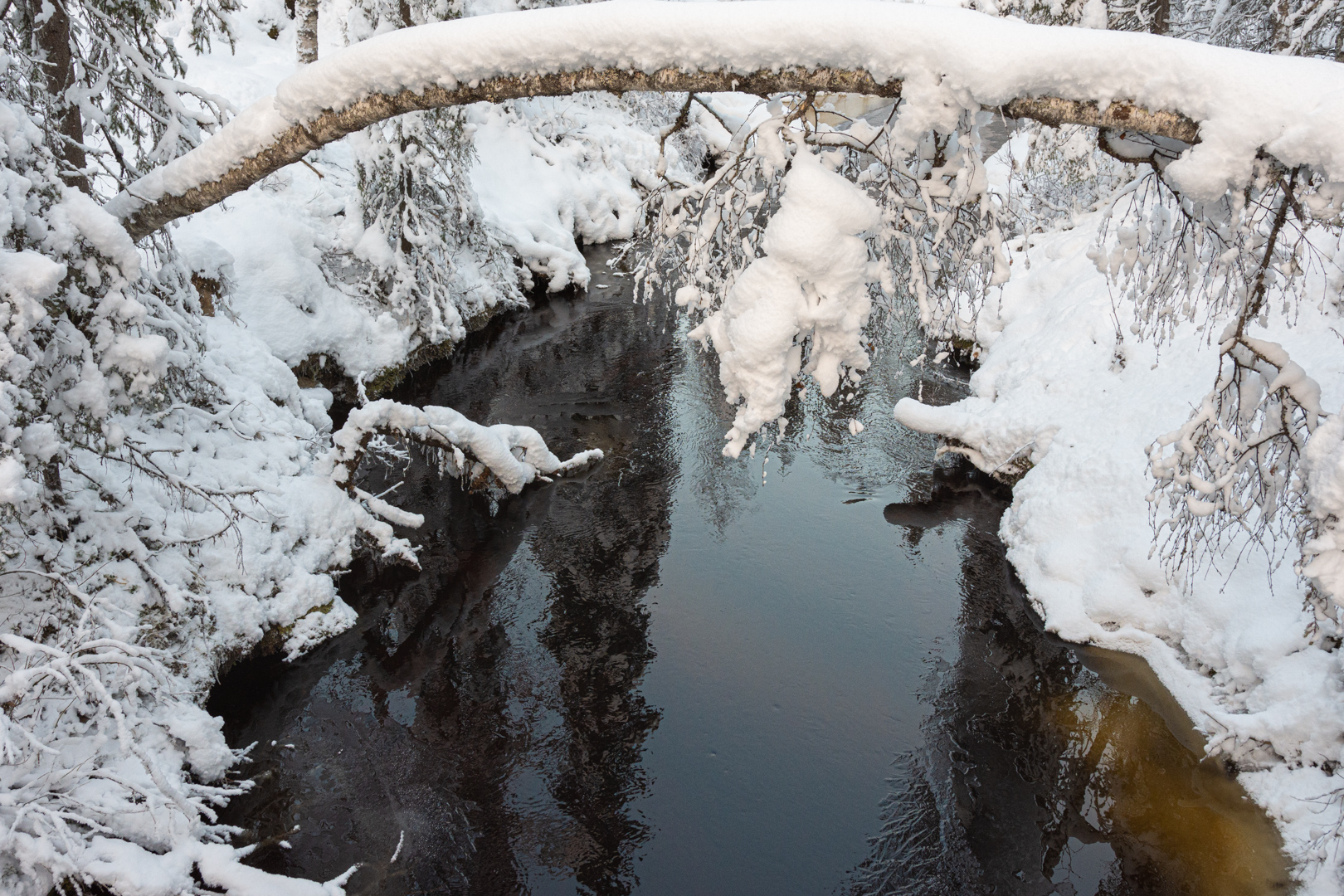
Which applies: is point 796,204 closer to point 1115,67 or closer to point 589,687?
point 1115,67

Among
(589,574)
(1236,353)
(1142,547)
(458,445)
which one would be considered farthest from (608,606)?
(1236,353)

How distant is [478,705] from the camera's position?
28.7 feet

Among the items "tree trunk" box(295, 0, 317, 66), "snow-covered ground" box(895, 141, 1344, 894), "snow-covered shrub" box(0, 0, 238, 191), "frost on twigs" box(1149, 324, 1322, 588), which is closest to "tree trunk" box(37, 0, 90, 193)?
"snow-covered shrub" box(0, 0, 238, 191)

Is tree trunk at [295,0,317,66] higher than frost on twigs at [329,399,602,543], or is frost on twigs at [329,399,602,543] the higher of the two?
tree trunk at [295,0,317,66]

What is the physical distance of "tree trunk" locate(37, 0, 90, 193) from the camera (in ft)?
19.5

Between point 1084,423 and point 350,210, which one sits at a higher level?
point 350,210

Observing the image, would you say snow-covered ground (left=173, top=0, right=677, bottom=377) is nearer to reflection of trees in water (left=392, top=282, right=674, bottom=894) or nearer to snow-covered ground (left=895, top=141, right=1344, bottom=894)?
reflection of trees in water (left=392, top=282, right=674, bottom=894)

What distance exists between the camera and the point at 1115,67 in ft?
10.3

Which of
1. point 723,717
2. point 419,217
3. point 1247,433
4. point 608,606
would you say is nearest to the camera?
point 1247,433

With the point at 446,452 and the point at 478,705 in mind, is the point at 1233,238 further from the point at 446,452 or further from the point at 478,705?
the point at 446,452

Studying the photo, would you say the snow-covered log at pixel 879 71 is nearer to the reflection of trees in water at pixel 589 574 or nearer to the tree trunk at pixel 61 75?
the tree trunk at pixel 61 75

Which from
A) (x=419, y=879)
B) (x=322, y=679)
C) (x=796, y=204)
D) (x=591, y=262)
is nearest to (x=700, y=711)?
(x=419, y=879)

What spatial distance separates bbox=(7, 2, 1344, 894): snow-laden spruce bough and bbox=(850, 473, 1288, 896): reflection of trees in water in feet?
1.69

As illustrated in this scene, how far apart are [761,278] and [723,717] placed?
6.27 metres
